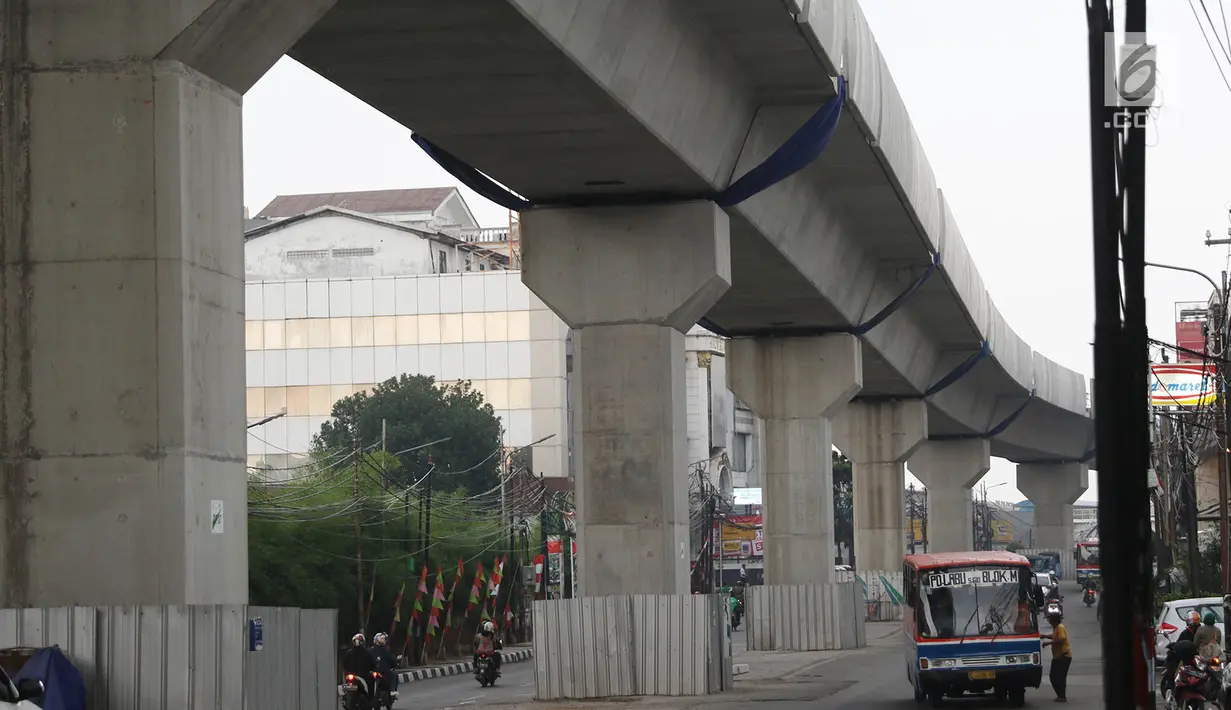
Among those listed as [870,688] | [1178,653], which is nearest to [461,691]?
[870,688]

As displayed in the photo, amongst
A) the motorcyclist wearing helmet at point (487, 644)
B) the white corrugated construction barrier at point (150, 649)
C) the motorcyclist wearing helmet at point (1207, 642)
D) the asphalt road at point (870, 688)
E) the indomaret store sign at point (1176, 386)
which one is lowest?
the asphalt road at point (870, 688)

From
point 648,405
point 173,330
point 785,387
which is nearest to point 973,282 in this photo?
point 785,387

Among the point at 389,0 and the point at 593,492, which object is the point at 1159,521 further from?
the point at 389,0

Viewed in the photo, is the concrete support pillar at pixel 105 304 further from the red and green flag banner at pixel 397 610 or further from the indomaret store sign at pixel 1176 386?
the indomaret store sign at pixel 1176 386

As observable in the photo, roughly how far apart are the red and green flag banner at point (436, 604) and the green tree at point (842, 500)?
235 feet

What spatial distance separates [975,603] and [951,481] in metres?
48.2

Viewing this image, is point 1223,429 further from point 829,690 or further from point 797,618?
point 829,690

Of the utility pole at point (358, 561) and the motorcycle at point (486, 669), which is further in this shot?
the utility pole at point (358, 561)

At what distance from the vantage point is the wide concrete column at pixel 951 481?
7331 centimetres

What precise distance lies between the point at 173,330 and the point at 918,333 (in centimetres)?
3939

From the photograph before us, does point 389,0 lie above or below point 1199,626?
above

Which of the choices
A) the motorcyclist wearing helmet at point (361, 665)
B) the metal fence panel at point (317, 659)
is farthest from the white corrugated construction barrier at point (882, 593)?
the metal fence panel at point (317, 659)

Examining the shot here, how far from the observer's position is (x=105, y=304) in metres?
12.7

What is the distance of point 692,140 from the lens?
24219mm
